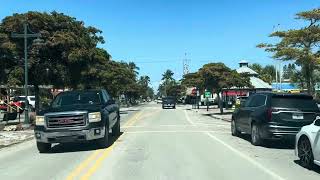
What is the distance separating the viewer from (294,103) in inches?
682

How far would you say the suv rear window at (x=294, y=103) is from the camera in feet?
56.6

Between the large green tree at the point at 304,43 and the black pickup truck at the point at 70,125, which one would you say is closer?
the black pickup truck at the point at 70,125

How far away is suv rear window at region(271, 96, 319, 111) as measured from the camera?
17.2m

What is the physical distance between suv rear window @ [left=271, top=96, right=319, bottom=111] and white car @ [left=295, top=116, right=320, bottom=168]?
14.0ft

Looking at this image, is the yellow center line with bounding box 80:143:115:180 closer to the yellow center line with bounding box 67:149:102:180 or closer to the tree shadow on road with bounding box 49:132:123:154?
the yellow center line with bounding box 67:149:102:180

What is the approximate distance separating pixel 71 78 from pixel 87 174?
25.0 metres

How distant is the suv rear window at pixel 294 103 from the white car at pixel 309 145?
4262mm

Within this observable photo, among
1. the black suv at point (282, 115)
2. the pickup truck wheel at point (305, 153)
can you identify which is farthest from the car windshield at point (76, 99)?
the pickup truck wheel at point (305, 153)

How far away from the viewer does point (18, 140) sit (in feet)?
73.0

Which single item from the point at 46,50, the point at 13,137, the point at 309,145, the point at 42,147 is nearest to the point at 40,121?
the point at 42,147

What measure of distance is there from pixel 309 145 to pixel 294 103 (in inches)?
197

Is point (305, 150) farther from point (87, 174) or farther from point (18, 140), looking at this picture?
point (18, 140)

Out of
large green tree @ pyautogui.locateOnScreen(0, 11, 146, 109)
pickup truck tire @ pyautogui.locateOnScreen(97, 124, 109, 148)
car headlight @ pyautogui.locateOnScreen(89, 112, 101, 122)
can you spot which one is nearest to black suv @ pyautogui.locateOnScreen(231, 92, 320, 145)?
pickup truck tire @ pyautogui.locateOnScreen(97, 124, 109, 148)

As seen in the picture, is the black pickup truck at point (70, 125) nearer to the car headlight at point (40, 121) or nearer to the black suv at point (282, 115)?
the car headlight at point (40, 121)
